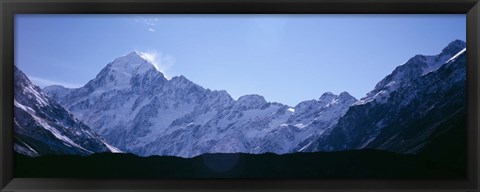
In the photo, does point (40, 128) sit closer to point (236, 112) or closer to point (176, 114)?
point (236, 112)

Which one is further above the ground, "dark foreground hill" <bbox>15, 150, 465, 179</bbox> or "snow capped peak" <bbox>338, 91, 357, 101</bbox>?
"snow capped peak" <bbox>338, 91, 357, 101</bbox>

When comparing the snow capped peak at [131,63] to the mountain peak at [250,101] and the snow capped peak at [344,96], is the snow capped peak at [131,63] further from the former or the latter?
the snow capped peak at [344,96]

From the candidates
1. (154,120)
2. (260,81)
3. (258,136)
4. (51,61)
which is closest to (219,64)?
(260,81)

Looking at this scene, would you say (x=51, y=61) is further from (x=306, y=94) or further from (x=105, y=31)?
(x=306, y=94)

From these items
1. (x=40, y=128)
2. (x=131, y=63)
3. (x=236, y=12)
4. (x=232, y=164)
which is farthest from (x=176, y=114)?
(x=236, y=12)

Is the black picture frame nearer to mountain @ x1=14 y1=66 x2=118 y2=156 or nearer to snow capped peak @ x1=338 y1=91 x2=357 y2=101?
mountain @ x1=14 y1=66 x2=118 y2=156

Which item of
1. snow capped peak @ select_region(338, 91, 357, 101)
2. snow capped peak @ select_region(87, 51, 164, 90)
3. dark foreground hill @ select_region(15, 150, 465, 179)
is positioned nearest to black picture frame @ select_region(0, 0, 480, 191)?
dark foreground hill @ select_region(15, 150, 465, 179)
